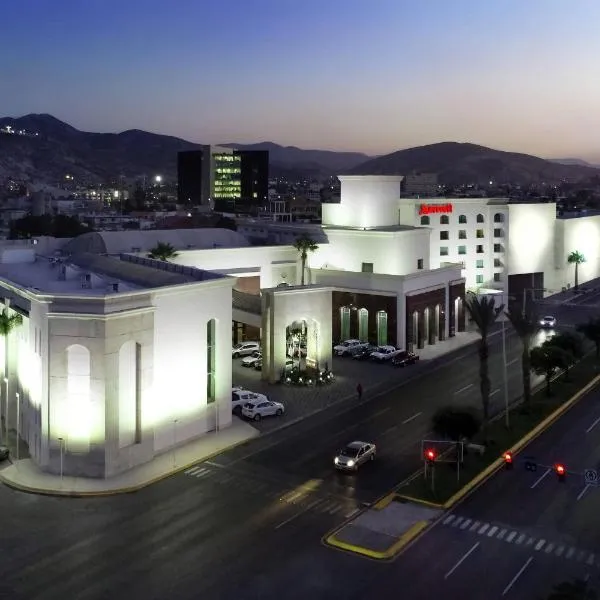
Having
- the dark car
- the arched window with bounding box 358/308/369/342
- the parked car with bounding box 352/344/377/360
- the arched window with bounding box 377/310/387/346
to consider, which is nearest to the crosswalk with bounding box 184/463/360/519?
the dark car

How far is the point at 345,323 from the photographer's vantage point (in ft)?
209

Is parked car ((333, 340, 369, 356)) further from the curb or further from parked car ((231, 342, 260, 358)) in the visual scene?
the curb

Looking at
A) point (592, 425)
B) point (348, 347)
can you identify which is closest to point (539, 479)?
point (592, 425)

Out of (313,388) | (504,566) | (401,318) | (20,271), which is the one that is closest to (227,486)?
(504,566)

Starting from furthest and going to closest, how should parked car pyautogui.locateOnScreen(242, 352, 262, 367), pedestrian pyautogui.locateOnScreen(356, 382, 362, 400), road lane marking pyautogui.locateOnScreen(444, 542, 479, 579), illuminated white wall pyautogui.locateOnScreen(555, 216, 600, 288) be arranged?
illuminated white wall pyautogui.locateOnScreen(555, 216, 600, 288) → parked car pyautogui.locateOnScreen(242, 352, 262, 367) → pedestrian pyautogui.locateOnScreen(356, 382, 362, 400) → road lane marking pyautogui.locateOnScreen(444, 542, 479, 579)

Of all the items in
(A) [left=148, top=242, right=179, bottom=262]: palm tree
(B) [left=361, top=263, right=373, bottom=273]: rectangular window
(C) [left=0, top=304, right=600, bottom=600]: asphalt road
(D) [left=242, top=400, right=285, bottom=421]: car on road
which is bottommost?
(C) [left=0, top=304, right=600, bottom=600]: asphalt road

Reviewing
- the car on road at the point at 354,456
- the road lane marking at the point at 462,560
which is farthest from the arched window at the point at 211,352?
the road lane marking at the point at 462,560

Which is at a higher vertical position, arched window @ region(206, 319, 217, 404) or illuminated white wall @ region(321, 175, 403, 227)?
illuminated white wall @ region(321, 175, 403, 227)

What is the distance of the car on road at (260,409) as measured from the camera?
41344 millimetres

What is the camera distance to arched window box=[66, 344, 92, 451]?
3241 centimetres

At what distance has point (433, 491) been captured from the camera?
30.6 metres

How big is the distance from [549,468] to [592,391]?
15670 millimetres

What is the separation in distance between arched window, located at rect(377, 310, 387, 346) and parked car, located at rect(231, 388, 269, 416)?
774 inches

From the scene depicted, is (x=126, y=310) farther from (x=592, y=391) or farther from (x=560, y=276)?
(x=560, y=276)
